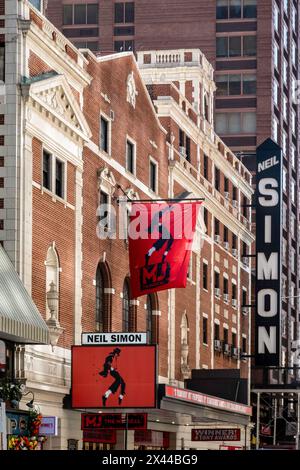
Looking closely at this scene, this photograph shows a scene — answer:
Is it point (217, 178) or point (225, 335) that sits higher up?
point (217, 178)

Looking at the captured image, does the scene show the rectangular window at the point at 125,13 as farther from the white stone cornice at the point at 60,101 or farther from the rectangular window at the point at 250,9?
the white stone cornice at the point at 60,101

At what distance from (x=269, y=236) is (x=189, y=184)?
615cm

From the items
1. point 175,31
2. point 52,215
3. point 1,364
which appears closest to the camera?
point 1,364

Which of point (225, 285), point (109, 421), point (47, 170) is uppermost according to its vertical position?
point (47, 170)

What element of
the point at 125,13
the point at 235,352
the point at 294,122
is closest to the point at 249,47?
the point at 125,13

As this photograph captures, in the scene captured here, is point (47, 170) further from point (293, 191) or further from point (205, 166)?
point (293, 191)

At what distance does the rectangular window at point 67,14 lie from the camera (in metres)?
122

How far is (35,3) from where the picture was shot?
41.9m

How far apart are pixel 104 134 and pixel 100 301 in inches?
273

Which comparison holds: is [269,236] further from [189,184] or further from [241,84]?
[241,84]

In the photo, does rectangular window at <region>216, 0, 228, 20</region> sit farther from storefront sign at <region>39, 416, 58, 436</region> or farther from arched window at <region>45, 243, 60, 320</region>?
storefront sign at <region>39, 416, 58, 436</region>

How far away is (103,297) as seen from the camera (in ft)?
155

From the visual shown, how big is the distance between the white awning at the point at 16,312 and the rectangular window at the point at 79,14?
299ft
